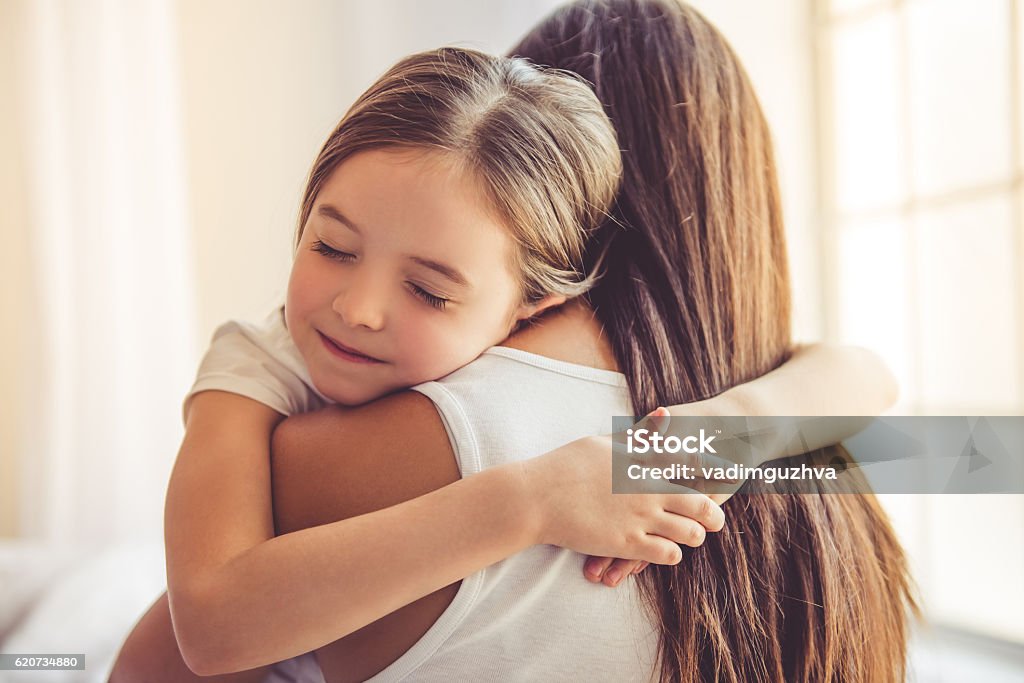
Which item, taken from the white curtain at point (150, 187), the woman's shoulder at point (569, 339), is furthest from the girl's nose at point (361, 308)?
the white curtain at point (150, 187)

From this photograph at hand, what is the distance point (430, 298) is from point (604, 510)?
0.22 m

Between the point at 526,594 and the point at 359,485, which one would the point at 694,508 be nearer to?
the point at 526,594

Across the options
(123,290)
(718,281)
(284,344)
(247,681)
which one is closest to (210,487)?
(284,344)

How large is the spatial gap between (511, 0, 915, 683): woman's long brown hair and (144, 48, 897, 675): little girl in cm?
4

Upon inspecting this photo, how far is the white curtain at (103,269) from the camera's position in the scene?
1218 millimetres

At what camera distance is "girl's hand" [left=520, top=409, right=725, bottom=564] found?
0.57 m

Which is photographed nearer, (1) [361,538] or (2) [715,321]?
(1) [361,538]

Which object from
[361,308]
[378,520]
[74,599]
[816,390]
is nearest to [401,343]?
[361,308]

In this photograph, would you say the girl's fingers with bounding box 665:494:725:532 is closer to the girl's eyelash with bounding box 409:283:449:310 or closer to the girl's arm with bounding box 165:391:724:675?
the girl's arm with bounding box 165:391:724:675

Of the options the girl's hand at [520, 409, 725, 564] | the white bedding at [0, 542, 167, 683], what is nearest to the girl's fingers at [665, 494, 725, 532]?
the girl's hand at [520, 409, 725, 564]

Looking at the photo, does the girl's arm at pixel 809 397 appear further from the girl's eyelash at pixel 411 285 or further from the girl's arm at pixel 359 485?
the girl's eyelash at pixel 411 285

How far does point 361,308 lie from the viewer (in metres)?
0.65

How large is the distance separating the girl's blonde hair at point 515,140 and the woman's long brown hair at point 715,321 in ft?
0.12

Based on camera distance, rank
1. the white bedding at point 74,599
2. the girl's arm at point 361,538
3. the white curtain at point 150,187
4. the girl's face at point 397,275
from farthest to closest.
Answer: the white curtain at point 150,187 → the white bedding at point 74,599 → the girl's face at point 397,275 → the girl's arm at point 361,538
